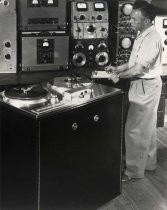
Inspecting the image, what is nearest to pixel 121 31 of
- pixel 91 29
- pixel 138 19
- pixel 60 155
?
pixel 91 29

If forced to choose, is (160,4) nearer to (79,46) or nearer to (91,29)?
(91,29)

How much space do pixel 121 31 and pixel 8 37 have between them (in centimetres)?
102

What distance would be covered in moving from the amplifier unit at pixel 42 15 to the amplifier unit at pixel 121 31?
0.49 metres

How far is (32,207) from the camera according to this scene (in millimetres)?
2789

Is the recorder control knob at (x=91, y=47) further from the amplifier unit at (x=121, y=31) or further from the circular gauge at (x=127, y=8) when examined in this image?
the circular gauge at (x=127, y=8)

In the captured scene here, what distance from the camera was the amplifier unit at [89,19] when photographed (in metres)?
3.86

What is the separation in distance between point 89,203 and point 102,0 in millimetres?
1922

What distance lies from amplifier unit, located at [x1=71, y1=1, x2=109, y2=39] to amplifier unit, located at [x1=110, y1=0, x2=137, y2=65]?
97 mm

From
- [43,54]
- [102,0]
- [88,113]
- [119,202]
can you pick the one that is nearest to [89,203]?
[119,202]

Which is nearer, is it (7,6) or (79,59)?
(7,6)

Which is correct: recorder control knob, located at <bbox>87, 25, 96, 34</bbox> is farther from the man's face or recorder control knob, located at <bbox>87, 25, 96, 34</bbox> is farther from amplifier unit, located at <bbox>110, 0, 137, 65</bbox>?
the man's face

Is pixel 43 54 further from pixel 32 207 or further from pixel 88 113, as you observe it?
pixel 32 207

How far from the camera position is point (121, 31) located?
3.98 meters

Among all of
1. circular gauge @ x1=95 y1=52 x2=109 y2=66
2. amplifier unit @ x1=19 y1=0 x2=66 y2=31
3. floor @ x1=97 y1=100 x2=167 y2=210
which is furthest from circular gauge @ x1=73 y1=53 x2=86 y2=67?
floor @ x1=97 y1=100 x2=167 y2=210
